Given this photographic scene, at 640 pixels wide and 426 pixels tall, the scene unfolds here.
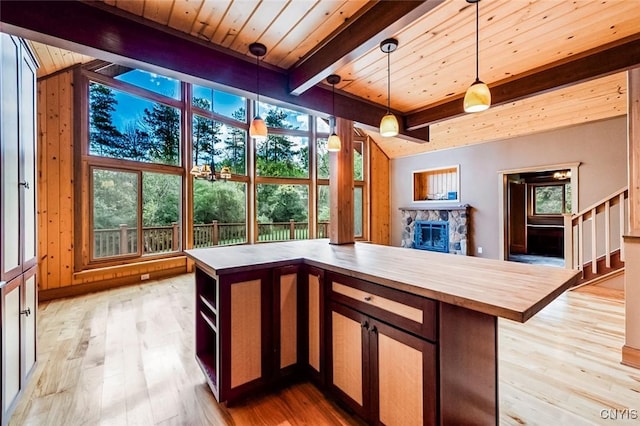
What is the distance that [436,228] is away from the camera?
6922 millimetres

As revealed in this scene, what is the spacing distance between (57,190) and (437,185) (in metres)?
7.63

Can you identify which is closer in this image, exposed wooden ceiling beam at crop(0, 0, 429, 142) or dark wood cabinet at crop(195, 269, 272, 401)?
exposed wooden ceiling beam at crop(0, 0, 429, 142)

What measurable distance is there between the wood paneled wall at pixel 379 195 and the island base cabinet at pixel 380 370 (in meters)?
6.15

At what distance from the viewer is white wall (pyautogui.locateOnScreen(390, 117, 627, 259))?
4.47 meters

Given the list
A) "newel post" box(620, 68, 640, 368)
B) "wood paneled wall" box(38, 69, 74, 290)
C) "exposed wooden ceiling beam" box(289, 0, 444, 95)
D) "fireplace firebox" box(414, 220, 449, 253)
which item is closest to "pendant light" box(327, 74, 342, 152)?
"exposed wooden ceiling beam" box(289, 0, 444, 95)

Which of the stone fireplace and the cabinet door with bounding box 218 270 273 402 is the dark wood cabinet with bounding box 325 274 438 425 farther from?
the stone fireplace

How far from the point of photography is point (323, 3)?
1781 mm

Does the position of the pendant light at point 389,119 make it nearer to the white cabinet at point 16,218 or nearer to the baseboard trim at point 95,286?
the white cabinet at point 16,218

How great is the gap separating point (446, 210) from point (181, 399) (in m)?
6.23

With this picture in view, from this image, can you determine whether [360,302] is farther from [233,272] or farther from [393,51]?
[393,51]

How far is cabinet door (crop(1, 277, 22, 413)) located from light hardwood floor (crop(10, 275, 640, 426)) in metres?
0.22

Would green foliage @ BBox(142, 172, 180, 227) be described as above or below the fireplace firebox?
above

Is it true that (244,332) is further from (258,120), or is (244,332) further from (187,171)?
(187,171)

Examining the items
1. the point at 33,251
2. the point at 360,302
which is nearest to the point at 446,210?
the point at 360,302
